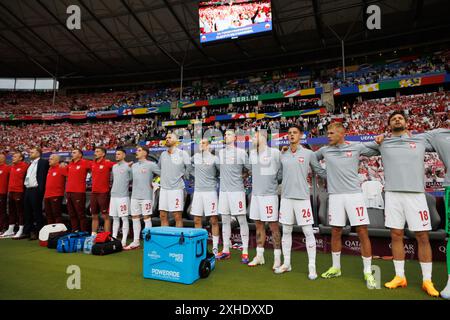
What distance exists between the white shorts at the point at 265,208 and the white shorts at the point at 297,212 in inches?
8.8

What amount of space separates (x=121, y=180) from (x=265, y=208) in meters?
3.25

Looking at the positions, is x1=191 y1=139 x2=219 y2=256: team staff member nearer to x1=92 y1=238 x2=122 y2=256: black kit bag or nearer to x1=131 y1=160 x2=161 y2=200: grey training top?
x1=131 y1=160 x2=161 y2=200: grey training top

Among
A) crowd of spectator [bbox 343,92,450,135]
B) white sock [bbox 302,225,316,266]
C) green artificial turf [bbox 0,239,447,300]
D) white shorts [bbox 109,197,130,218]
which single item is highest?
crowd of spectator [bbox 343,92,450,135]

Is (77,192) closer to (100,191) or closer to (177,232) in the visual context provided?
(100,191)

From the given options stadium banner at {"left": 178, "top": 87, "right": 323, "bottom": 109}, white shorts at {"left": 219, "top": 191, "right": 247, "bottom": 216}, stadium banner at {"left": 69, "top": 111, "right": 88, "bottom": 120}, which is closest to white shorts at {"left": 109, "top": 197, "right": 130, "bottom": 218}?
white shorts at {"left": 219, "top": 191, "right": 247, "bottom": 216}

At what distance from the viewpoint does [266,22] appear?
1742cm

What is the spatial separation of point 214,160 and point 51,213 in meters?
4.35

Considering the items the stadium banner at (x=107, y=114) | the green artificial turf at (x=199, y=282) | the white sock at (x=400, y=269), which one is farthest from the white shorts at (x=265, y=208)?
the stadium banner at (x=107, y=114)

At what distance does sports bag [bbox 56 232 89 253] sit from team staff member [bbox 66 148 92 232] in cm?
85

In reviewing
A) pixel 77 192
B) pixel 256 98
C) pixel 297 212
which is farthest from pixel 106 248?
pixel 256 98

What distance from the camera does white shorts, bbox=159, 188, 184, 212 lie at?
16.7 feet

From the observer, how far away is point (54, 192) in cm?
634

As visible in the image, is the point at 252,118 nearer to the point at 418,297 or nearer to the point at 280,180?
the point at 280,180

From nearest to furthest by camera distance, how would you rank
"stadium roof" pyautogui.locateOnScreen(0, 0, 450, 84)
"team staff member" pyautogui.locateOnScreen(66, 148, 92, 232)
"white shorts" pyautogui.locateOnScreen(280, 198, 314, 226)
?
"white shorts" pyautogui.locateOnScreen(280, 198, 314, 226) → "team staff member" pyautogui.locateOnScreen(66, 148, 92, 232) → "stadium roof" pyautogui.locateOnScreen(0, 0, 450, 84)
